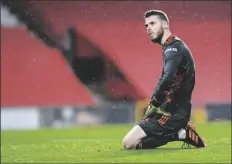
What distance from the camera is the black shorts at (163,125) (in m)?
6.56

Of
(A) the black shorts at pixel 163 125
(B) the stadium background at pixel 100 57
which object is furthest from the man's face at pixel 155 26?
(B) the stadium background at pixel 100 57

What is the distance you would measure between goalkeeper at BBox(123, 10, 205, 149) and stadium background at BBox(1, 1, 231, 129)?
510 inches

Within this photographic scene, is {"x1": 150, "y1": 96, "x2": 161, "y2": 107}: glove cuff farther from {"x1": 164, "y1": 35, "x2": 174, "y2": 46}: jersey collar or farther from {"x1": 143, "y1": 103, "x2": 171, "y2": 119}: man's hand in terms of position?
{"x1": 164, "y1": 35, "x2": 174, "y2": 46}: jersey collar

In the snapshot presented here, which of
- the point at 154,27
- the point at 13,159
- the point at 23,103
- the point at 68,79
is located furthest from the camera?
the point at 68,79

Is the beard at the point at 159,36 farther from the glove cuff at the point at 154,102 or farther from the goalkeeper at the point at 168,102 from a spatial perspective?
the glove cuff at the point at 154,102

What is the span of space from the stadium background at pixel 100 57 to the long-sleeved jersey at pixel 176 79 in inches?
513

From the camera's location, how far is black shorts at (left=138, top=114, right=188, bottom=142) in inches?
258

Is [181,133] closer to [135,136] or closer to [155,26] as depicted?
[135,136]

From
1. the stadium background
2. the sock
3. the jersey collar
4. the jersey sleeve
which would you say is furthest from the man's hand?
the stadium background

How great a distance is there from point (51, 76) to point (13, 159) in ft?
50.6

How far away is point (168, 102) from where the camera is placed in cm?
652

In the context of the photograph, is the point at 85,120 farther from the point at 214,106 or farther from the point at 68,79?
the point at 214,106

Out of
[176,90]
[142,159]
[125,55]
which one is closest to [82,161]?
[142,159]

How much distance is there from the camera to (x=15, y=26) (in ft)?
69.6
